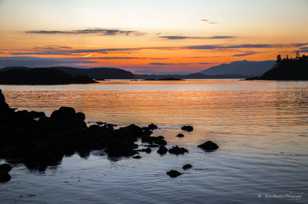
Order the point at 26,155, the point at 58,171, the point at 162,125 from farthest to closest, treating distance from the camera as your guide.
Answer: the point at 162,125
the point at 26,155
the point at 58,171

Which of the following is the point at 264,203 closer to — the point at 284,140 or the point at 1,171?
the point at 1,171

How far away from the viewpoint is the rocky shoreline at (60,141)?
3038 cm

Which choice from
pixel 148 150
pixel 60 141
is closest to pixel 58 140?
pixel 60 141

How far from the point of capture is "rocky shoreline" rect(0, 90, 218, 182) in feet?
99.7

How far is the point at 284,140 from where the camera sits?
3656 cm

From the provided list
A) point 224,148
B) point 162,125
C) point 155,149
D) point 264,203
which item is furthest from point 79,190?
point 162,125

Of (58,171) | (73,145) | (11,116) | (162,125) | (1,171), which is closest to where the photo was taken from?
(1,171)

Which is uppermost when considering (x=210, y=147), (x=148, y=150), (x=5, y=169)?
(x=210, y=147)

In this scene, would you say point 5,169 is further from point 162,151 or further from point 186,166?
point 162,151

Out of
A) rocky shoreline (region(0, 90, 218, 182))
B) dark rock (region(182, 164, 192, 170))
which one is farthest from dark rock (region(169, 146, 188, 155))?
dark rock (region(182, 164, 192, 170))

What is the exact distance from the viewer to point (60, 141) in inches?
1395

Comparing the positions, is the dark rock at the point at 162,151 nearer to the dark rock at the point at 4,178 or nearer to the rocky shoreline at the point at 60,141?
the rocky shoreline at the point at 60,141

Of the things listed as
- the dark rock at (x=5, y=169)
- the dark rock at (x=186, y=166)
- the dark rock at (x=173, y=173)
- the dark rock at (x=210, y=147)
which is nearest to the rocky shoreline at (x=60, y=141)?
the dark rock at (x=210, y=147)

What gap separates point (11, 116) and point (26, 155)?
14998 mm
